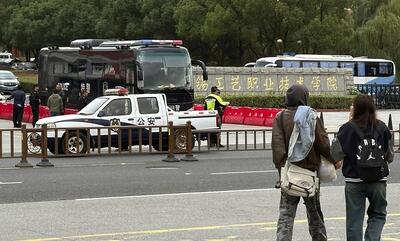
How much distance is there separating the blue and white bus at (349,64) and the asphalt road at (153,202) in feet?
119

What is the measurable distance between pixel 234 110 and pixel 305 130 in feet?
93.1

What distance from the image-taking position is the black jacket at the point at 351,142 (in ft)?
24.5

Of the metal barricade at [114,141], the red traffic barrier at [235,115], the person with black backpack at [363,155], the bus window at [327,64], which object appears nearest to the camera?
the person with black backpack at [363,155]

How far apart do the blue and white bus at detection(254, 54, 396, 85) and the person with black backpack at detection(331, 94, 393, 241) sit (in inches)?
1825

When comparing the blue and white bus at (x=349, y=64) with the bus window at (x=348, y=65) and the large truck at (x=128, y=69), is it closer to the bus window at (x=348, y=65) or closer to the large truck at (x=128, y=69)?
the bus window at (x=348, y=65)

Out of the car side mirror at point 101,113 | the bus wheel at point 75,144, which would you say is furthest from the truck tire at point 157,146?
the bus wheel at point 75,144

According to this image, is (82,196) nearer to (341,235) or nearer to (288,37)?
(341,235)

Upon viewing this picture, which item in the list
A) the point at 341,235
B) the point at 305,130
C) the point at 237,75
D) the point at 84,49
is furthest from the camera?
the point at 237,75

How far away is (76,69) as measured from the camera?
35.6 metres

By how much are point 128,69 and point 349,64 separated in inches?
1167

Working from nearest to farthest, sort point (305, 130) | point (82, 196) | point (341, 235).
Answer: point (305, 130) < point (341, 235) < point (82, 196)

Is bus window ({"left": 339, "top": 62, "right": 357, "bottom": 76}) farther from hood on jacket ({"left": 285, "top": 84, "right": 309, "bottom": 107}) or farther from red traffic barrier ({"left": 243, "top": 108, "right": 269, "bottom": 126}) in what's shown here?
hood on jacket ({"left": 285, "top": 84, "right": 309, "bottom": 107})

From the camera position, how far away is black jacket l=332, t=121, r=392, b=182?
24.5ft

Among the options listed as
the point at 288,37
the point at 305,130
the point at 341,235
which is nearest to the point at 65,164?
the point at 341,235
